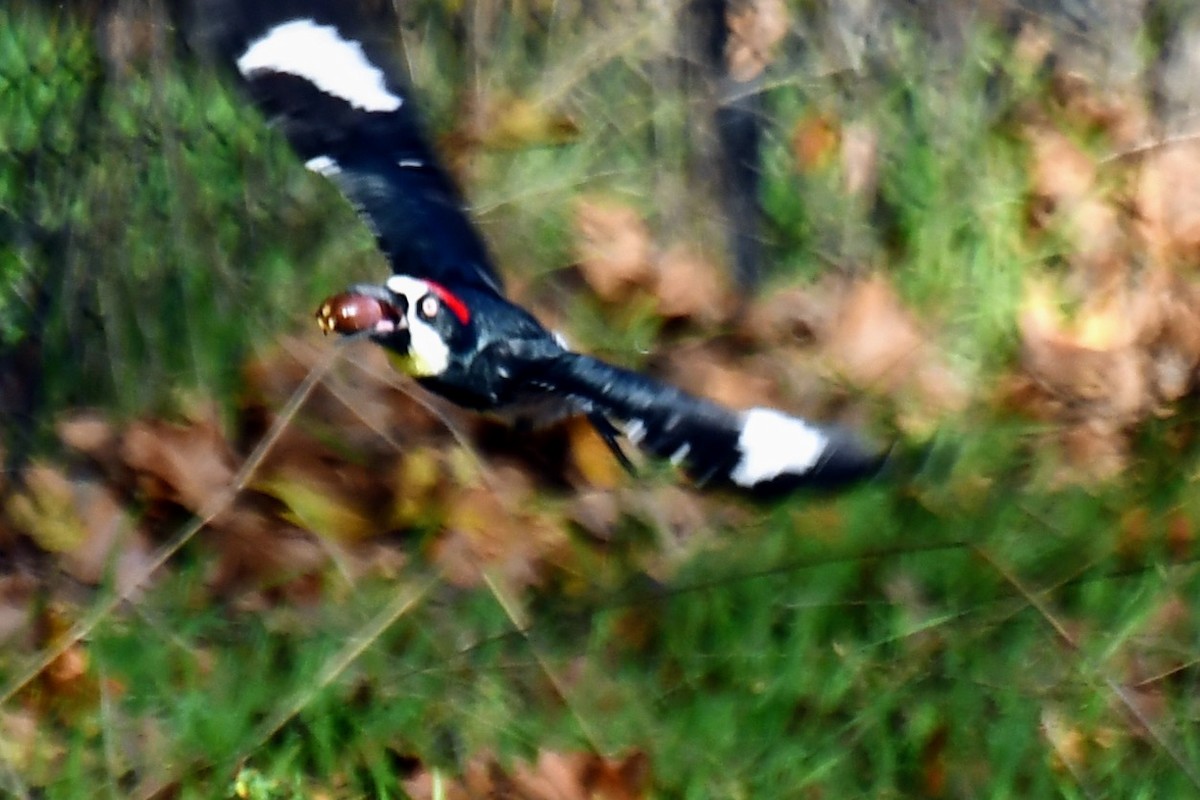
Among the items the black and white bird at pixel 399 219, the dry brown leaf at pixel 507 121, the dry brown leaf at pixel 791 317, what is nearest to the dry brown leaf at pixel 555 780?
the black and white bird at pixel 399 219

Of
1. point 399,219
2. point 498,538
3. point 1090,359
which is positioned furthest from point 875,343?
point 399,219

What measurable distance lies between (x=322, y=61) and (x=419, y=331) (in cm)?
37

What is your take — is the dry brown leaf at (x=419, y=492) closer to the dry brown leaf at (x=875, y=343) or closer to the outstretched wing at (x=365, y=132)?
the outstretched wing at (x=365, y=132)

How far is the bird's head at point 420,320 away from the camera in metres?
1.80

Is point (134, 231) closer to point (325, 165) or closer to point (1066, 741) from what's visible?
point (325, 165)

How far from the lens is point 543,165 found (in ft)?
8.45

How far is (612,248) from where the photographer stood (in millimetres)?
2416

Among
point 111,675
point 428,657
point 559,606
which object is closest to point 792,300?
point 559,606

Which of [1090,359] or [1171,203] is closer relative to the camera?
[1090,359]

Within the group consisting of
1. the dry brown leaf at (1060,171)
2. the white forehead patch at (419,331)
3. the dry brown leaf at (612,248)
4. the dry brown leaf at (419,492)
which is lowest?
the dry brown leaf at (419,492)

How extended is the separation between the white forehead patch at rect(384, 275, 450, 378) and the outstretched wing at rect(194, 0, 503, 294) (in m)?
0.06

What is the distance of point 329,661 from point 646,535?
0.41 m

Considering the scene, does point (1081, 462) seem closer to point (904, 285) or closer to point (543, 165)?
point (904, 285)

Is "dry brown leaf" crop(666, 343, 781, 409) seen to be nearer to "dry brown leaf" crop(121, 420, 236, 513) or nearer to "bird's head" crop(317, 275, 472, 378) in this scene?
"bird's head" crop(317, 275, 472, 378)
